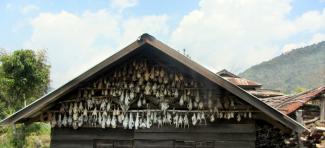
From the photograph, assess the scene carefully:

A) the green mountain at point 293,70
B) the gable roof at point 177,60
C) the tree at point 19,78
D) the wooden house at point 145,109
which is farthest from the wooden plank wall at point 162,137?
the green mountain at point 293,70

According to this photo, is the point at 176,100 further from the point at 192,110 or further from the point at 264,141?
the point at 264,141

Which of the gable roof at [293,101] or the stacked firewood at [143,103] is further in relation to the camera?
the gable roof at [293,101]

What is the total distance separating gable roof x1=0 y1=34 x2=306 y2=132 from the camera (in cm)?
1075

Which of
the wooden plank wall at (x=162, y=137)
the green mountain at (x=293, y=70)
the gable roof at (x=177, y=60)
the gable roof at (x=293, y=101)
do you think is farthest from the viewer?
the green mountain at (x=293, y=70)

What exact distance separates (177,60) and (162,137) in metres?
2.19

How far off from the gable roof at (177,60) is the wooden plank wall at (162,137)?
1.18 m

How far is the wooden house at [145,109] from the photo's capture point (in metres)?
11.7

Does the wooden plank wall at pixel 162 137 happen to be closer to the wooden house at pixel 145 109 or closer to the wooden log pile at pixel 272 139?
the wooden house at pixel 145 109

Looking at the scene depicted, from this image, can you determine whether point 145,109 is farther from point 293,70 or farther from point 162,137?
point 293,70

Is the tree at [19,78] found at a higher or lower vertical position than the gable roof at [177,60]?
higher

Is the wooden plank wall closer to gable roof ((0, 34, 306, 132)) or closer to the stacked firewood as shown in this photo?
the stacked firewood

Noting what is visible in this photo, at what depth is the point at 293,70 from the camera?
Answer: 135875 millimetres

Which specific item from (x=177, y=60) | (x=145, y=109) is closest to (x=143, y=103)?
(x=145, y=109)

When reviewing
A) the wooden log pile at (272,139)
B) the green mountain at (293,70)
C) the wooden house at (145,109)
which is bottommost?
the wooden log pile at (272,139)
